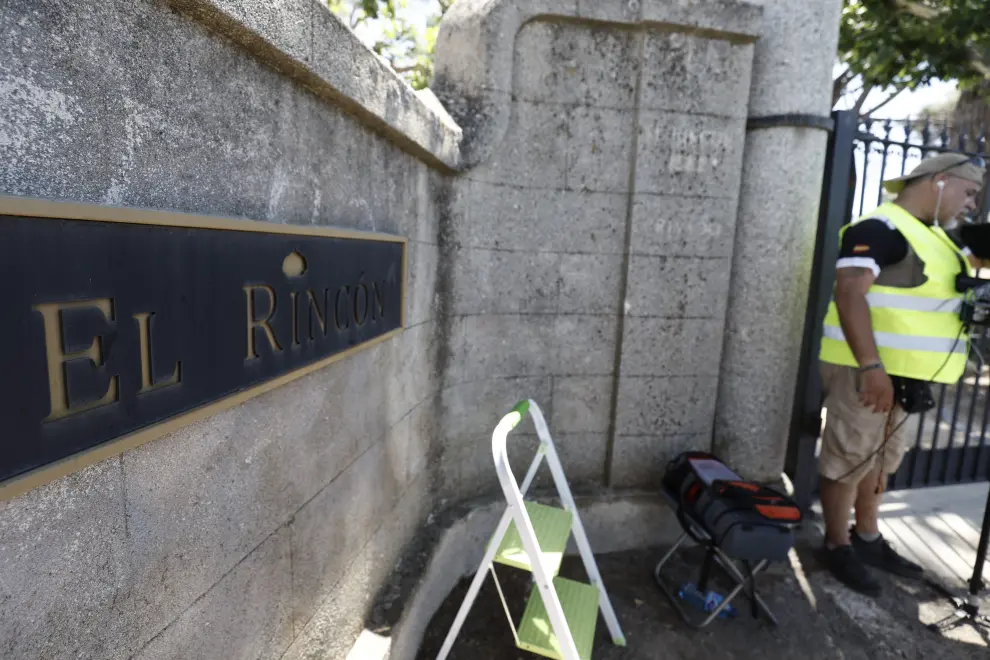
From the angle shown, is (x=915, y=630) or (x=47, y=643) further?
(x=915, y=630)

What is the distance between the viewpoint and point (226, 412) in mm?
1260

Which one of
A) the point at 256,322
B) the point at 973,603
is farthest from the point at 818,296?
the point at 256,322

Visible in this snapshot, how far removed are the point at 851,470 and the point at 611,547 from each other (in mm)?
1421

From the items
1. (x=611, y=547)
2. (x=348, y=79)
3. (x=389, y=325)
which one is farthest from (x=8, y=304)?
(x=611, y=547)

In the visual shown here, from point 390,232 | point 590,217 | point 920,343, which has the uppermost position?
point 590,217

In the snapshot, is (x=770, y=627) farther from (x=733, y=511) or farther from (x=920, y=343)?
(x=920, y=343)

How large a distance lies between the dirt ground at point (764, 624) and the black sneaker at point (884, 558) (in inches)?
2.6

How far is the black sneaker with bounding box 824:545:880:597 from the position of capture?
321cm

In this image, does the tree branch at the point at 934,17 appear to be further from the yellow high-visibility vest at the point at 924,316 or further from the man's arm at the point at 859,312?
the man's arm at the point at 859,312

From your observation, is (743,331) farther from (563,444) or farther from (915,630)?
(915,630)

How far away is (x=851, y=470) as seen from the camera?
3293 millimetres

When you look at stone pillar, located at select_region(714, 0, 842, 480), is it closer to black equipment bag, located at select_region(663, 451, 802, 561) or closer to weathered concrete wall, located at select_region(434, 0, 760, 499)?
weathered concrete wall, located at select_region(434, 0, 760, 499)

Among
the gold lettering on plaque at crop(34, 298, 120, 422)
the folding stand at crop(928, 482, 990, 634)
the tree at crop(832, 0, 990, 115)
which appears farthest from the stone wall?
the tree at crop(832, 0, 990, 115)

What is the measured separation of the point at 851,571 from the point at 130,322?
370 centimetres
